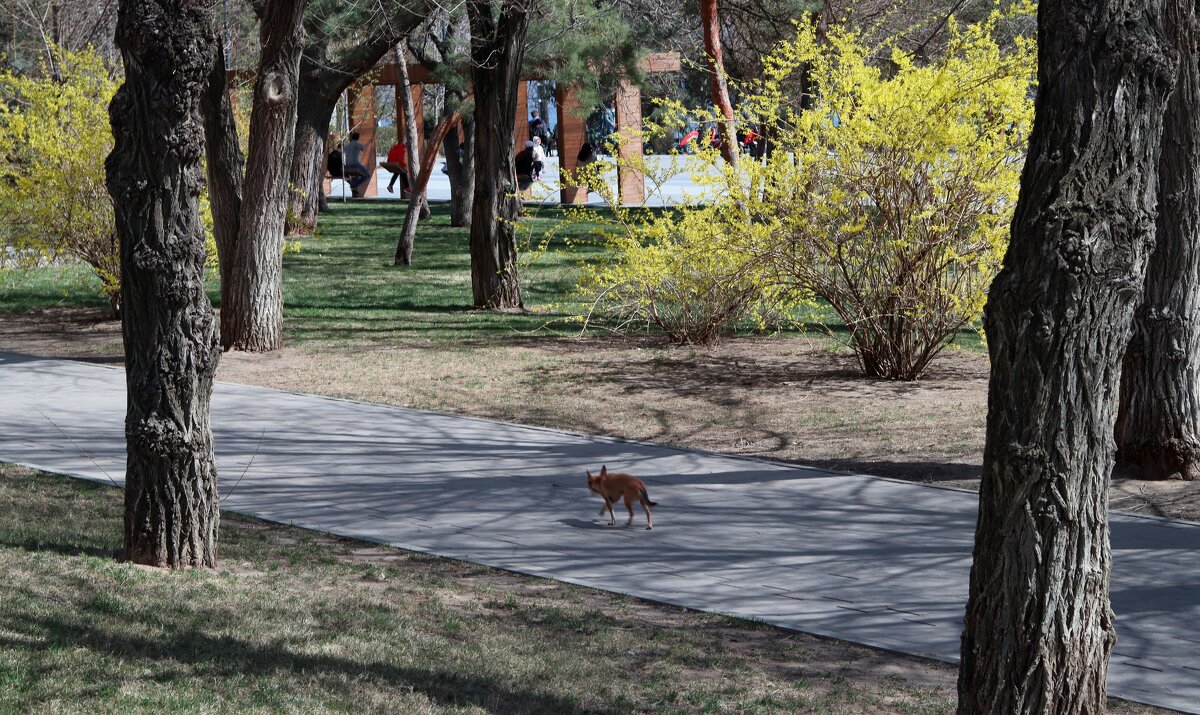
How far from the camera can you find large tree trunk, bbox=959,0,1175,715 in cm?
387

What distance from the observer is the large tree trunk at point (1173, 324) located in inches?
314

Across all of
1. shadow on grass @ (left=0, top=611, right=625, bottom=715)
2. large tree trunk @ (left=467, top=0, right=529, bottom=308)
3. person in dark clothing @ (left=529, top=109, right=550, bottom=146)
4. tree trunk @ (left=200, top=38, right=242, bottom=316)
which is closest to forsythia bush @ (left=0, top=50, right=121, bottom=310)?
tree trunk @ (left=200, top=38, right=242, bottom=316)

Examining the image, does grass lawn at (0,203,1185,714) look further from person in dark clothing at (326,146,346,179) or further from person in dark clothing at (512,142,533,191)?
person in dark clothing at (326,146,346,179)

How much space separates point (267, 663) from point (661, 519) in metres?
3.04

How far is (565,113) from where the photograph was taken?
3195 cm

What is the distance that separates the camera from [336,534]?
6.88m

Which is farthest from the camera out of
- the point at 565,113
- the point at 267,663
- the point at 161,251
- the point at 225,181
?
the point at 565,113

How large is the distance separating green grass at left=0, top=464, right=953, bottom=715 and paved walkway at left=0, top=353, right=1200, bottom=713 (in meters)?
0.39

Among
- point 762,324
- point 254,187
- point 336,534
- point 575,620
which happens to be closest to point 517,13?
point 254,187

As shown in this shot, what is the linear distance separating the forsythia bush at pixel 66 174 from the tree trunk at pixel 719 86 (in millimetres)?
6466

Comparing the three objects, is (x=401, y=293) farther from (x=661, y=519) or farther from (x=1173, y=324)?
(x=1173, y=324)

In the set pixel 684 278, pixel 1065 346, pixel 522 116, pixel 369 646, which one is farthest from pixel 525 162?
pixel 1065 346

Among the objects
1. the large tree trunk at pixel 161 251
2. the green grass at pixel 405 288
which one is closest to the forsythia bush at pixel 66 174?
the green grass at pixel 405 288

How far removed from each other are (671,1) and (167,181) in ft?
66.3
